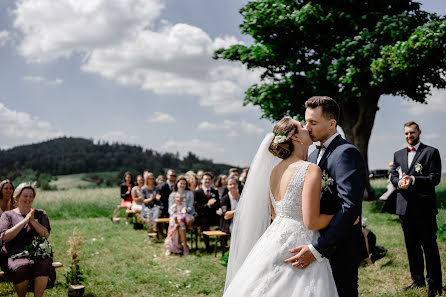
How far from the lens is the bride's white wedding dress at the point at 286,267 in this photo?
2928mm

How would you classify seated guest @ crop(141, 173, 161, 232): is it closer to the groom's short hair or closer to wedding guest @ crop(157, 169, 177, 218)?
wedding guest @ crop(157, 169, 177, 218)

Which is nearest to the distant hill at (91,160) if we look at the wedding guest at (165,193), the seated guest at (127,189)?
the seated guest at (127,189)

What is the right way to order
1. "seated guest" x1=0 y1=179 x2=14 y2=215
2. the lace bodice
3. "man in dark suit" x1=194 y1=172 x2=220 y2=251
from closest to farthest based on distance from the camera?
the lace bodice
"seated guest" x1=0 y1=179 x2=14 y2=215
"man in dark suit" x1=194 y1=172 x2=220 y2=251

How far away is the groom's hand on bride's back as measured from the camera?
2941 millimetres

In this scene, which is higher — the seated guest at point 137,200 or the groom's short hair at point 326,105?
the groom's short hair at point 326,105

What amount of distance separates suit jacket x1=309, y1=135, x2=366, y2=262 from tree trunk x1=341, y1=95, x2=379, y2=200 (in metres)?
14.2

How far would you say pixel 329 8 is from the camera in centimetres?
1416

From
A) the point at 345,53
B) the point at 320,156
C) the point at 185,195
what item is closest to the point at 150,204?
the point at 185,195

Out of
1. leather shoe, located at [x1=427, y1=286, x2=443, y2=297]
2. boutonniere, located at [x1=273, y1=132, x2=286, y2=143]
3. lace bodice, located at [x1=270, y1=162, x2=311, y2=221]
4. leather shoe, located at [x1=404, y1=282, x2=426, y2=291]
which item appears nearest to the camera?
lace bodice, located at [x1=270, y1=162, x2=311, y2=221]

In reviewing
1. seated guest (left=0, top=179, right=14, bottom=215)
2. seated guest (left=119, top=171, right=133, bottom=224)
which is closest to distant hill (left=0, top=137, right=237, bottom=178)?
seated guest (left=119, top=171, right=133, bottom=224)

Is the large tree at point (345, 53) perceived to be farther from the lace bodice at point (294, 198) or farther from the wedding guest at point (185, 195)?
the lace bodice at point (294, 198)

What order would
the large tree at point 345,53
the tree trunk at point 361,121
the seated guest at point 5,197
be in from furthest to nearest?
1. the tree trunk at point 361,121
2. the large tree at point 345,53
3. the seated guest at point 5,197

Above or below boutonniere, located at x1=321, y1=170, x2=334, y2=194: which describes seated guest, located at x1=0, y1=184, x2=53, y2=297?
below

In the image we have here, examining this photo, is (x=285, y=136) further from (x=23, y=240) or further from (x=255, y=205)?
(x=23, y=240)
